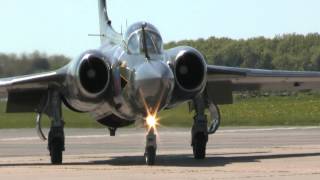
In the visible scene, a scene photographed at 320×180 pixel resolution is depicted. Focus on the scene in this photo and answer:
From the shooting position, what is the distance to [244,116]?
52.8m

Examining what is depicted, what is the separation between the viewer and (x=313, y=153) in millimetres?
20547

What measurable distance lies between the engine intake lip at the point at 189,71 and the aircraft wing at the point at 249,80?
4.78 feet

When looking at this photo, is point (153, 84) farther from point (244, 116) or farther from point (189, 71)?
point (244, 116)

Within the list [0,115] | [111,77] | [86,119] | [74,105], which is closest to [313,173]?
[111,77]

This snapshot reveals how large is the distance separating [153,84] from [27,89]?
4.94m

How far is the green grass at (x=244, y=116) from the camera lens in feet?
152

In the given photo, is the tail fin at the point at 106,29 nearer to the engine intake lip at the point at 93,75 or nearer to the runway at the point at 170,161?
the engine intake lip at the point at 93,75

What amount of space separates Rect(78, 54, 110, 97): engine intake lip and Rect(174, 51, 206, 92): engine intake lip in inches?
61.3

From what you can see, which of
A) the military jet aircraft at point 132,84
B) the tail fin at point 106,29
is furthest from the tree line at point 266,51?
the military jet aircraft at point 132,84

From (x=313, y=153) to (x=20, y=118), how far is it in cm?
3197

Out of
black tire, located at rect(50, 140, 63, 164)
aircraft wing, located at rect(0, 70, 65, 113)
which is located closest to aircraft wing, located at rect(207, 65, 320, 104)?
aircraft wing, located at rect(0, 70, 65, 113)

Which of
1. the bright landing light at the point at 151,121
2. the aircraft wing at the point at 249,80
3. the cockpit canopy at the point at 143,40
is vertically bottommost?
the bright landing light at the point at 151,121

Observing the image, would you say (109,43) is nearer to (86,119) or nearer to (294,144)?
(294,144)

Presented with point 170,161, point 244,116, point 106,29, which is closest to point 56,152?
point 170,161
